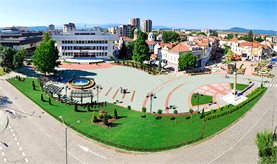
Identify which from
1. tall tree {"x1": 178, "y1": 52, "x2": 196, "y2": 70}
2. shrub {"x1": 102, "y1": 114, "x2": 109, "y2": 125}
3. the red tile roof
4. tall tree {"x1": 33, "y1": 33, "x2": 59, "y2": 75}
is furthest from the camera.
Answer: the red tile roof

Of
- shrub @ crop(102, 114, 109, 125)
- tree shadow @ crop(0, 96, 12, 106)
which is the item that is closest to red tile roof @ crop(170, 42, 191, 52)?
shrub @ crop(102, 114, 109, 125)

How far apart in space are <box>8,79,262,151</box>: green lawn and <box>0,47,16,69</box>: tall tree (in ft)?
94.6

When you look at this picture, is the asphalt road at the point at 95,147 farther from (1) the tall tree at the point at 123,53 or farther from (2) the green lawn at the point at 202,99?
(1) the tall tree at the point at 123,53

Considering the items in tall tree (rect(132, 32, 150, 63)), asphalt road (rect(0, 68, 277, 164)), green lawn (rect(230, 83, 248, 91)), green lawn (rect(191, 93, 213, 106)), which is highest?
tall tree (rect(132, 32, 150, 63))

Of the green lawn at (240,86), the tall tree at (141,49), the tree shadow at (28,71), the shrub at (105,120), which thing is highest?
the tall tree at (141,49)

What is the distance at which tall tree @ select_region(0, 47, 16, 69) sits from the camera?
65250 millimetres

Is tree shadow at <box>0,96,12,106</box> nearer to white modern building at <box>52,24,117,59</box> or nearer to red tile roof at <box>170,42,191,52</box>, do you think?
white modern building at <box>52,24,117,59</box>

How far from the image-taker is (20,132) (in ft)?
115

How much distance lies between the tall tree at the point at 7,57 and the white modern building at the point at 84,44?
22307 mm

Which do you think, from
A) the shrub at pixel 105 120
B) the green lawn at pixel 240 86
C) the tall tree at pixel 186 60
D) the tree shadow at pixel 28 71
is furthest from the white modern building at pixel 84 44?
the shrub at pixel 105 120

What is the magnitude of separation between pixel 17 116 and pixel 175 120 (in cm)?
2478

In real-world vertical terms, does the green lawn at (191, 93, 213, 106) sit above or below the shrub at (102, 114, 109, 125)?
above

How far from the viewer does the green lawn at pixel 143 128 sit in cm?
3134

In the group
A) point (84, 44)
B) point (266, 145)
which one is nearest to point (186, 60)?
point (84, 44)
